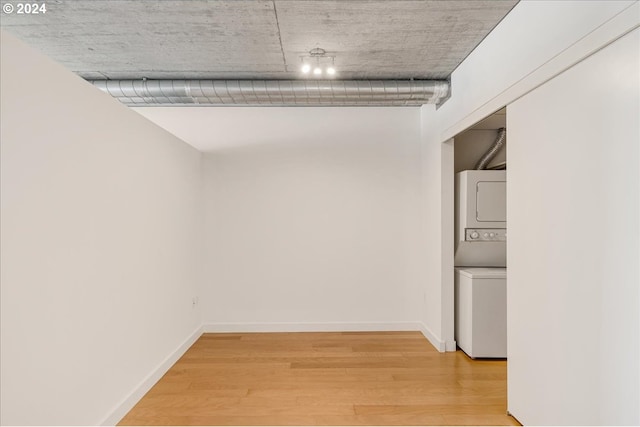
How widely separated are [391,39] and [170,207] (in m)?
2.58

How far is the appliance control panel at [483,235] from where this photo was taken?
3805 mm

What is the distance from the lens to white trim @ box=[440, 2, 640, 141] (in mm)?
1489

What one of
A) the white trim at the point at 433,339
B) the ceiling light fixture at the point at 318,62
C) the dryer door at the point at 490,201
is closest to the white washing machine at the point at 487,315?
the white trim at the point at 433,339

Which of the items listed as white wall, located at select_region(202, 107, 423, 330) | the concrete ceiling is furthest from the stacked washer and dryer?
the concrete ceiling

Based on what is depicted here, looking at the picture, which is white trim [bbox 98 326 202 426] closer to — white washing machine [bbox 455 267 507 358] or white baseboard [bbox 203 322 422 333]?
white baseboard [bbox 203 322 422 333]

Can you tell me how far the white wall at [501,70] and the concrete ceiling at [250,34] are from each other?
0.72 feet

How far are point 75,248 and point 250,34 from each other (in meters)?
2.02

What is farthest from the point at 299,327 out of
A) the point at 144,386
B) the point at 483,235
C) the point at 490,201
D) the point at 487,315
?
the point at 490,201

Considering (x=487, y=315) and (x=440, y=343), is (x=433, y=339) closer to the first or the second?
(x=440, y=343)

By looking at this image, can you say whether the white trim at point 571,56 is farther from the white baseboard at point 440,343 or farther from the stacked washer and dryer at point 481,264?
the white baseboard at point 440,343

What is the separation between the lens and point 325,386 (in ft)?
9.77

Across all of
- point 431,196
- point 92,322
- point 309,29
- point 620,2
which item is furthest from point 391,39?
point 92,322

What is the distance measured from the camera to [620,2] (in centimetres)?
153

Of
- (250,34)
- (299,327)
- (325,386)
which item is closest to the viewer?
(250,34)
